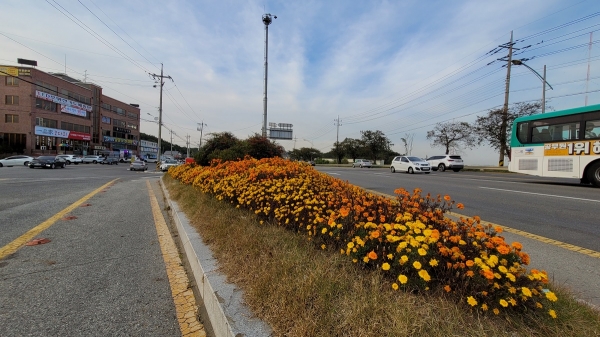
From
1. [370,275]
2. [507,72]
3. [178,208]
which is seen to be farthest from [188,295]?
[507,72]

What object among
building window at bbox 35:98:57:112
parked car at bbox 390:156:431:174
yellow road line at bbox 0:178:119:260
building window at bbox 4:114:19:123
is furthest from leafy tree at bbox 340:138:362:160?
yellow road line at bbox 0:178:119:260

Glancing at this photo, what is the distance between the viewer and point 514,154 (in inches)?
627

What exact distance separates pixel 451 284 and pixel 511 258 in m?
0.53

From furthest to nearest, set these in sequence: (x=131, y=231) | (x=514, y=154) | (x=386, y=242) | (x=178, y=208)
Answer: (x=514, y=154) → (x=178, y=208) → (x=131, y=231) → (x=386, y=242)

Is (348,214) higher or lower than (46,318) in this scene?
higher

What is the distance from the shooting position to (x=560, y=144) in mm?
13734

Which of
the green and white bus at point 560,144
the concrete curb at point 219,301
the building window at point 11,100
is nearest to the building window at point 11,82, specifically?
the building window at point 11,100

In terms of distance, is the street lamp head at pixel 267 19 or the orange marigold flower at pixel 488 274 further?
the street lamp head at pixel 267 19

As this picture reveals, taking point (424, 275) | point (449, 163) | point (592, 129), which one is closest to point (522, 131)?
point (592, 129)

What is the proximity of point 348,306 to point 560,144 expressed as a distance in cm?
1618

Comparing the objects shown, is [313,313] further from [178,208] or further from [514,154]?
[514,154]

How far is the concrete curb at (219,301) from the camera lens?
6.91ft

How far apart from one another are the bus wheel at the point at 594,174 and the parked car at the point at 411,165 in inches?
483

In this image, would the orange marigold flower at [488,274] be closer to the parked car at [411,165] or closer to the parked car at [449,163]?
the parked car at [411,165]
